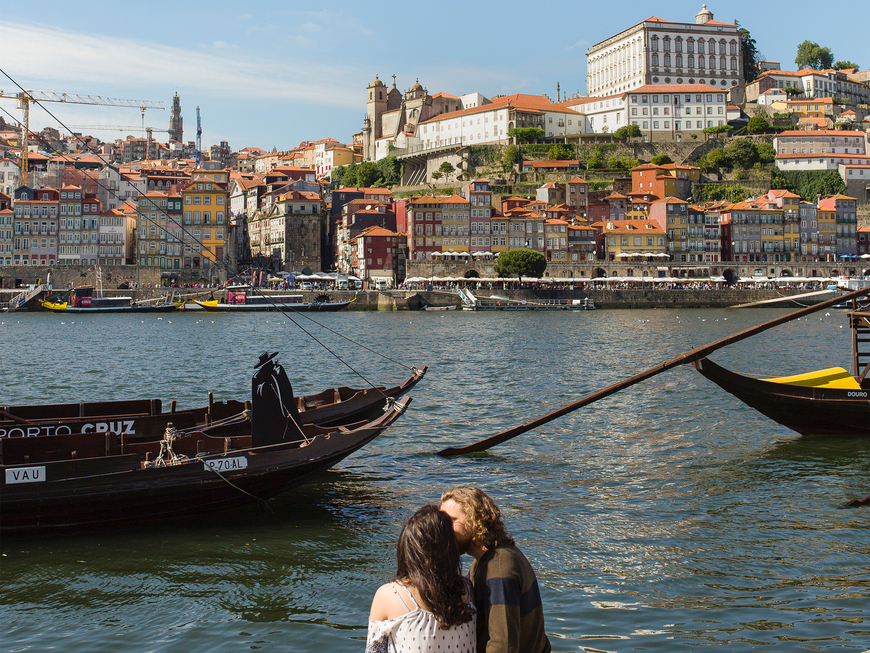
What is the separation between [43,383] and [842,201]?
3473 inches

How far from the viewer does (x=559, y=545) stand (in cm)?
917

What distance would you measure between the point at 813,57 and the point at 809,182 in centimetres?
5337

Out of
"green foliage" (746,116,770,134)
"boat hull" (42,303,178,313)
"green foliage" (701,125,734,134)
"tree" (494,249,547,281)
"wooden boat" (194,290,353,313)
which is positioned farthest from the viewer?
"green foliage" (701,125,734,134)

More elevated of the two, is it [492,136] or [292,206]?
[492,136]

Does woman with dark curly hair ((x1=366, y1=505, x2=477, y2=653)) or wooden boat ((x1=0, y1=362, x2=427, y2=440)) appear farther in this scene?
wooden boat ((x1=0, y1=362, x2=427, y2=440))

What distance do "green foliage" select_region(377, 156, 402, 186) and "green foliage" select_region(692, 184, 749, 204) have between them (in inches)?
1486

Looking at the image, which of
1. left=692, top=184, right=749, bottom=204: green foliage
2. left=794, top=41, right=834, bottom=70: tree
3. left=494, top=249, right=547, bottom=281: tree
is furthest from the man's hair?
left=794, top=41, right=834, bottom=70: tree

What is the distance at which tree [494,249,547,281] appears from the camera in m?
80.3

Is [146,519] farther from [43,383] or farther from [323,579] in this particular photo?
[43,383]

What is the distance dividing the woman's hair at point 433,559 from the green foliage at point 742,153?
10515cm

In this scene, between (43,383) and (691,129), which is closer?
(43,383)

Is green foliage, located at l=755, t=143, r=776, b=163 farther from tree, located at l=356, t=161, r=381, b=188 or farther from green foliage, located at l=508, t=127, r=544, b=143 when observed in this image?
tree, located at l=356, t=161, r=381, b=188

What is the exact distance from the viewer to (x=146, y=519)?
31.4 ft

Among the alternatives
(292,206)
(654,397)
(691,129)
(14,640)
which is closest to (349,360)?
(654,397)
